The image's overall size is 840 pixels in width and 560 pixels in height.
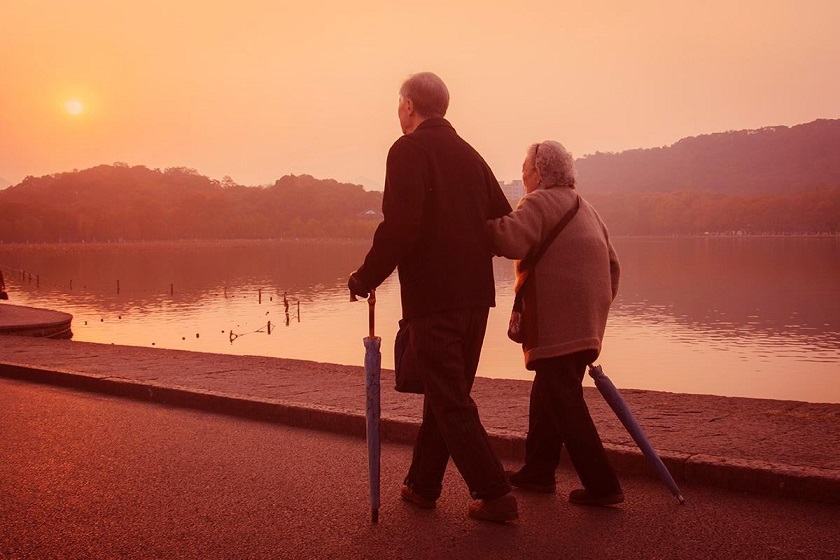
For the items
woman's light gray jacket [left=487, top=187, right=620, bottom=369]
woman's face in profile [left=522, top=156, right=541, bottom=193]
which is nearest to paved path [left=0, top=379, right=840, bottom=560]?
woman's light gray jacket [left=487, top=187, right=620, bottom=369]

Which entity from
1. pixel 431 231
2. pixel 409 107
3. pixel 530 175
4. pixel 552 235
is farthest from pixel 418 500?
pixel 409 107

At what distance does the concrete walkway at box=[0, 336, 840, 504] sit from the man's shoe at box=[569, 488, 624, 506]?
0.48 m

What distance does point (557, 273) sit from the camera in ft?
15.3

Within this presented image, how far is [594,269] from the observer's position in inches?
186

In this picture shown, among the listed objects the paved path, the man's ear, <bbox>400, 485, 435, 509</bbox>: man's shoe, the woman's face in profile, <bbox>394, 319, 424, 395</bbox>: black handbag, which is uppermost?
the man's ear

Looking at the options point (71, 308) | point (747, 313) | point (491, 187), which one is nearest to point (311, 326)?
point (71, 308)

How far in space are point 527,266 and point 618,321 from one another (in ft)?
179

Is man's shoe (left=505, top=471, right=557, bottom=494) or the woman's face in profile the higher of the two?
the woman's face in profile

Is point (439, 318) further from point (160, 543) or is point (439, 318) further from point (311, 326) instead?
point (311, 326)

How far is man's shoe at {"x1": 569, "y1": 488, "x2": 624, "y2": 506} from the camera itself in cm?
468

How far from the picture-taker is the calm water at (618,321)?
3709 cm

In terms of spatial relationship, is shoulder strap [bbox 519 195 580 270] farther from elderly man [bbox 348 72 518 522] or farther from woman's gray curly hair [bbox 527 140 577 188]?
elderly man [bbox 348 72 518 522]

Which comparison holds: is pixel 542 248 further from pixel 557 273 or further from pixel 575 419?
pixel 575 419

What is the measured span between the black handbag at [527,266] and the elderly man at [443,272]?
0.78 feet
